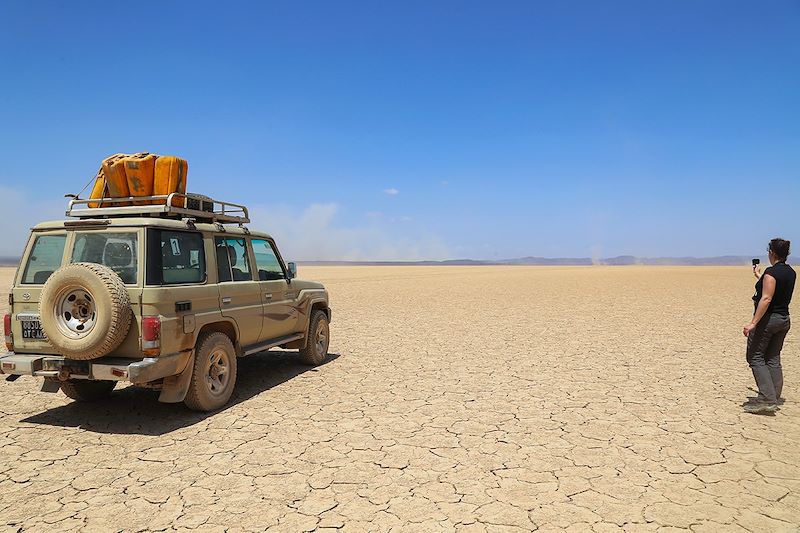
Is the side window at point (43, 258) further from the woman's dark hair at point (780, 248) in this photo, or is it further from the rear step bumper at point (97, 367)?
the woman's dark hair at point (780, 248)

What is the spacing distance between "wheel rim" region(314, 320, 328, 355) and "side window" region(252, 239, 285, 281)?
138 centimetres

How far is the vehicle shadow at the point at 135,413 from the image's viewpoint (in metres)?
5.64

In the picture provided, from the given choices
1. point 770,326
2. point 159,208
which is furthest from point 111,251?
point 770,326

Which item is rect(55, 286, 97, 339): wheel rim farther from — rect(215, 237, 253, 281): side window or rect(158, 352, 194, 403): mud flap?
rect(215, 237, 253, 281): side window

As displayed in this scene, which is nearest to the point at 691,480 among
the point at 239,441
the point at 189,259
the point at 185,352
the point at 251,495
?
the point at 251,495

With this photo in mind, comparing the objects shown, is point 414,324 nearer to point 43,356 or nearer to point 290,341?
point 290,341

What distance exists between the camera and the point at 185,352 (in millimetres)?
5488

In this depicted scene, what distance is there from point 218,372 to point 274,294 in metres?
1.49

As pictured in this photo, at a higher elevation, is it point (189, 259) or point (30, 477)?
point (189, 259)

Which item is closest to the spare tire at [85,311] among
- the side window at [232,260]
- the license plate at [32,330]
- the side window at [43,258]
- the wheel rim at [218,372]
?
the license plate at [32,330]

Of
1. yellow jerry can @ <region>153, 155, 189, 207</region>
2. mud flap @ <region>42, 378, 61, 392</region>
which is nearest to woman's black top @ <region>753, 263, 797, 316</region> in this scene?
yellow jerry can @ <region>153, 155, 189, 207</region>

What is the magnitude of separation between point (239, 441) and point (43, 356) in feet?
7.59

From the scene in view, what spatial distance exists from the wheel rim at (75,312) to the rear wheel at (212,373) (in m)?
1.14

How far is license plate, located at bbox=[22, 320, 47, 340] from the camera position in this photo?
5461 millimetres
